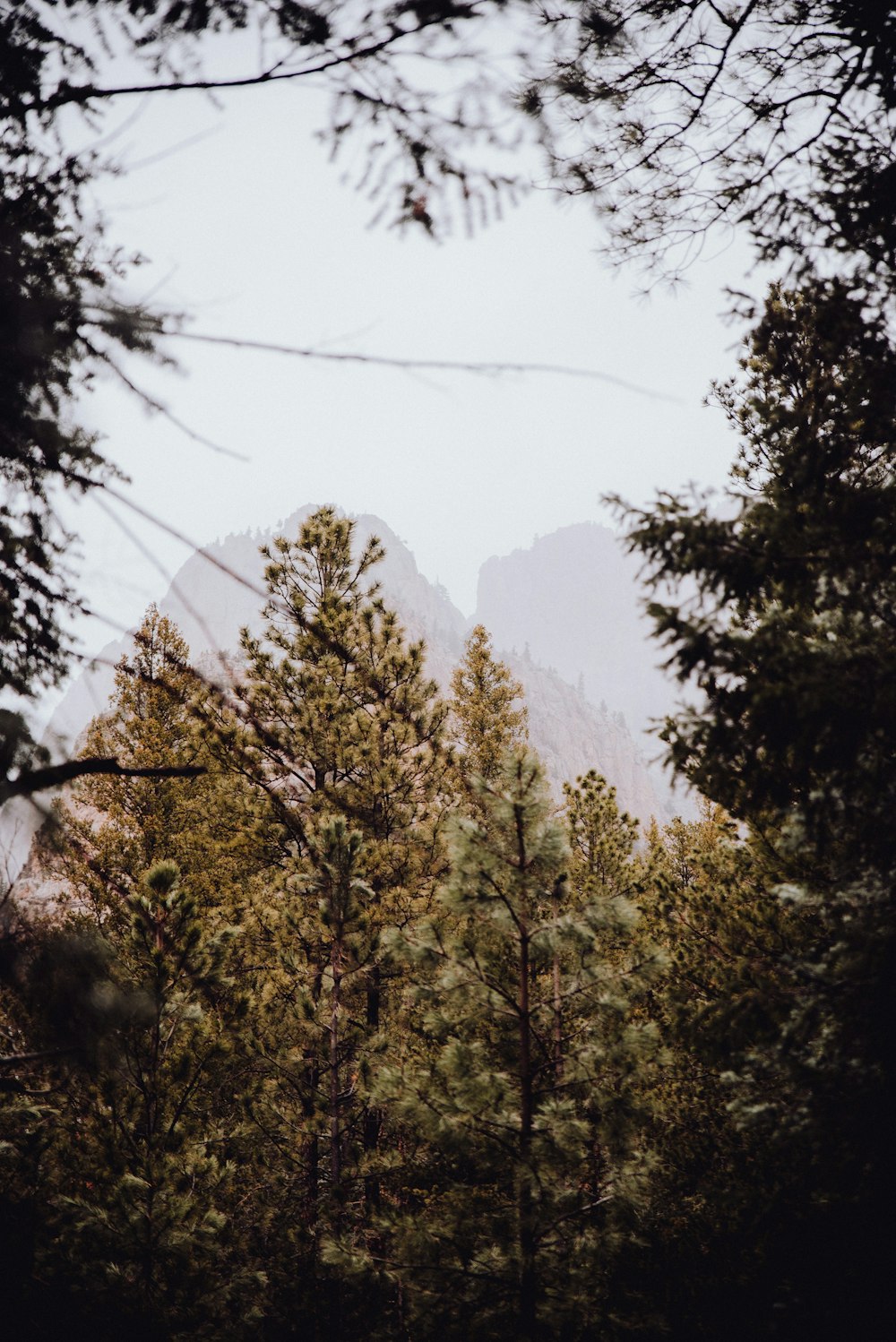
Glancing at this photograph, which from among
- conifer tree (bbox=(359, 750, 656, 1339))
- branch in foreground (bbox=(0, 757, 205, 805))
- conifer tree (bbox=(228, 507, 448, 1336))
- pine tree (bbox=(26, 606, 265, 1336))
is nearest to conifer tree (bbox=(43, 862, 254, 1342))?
pine tree (bbox=(26, 606, 265, 1336))

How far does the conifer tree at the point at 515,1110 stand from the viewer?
13.9 feet

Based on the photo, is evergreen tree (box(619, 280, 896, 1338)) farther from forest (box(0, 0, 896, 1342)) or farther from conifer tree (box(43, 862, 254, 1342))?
conifer tree (box(43, 862, 254, 1342))

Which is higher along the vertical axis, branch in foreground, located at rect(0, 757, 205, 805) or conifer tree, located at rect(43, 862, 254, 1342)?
branch in foreground, located at rect(0, 757, 205, 805)

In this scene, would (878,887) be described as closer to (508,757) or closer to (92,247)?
(508,757)

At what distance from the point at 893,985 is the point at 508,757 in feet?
8.49

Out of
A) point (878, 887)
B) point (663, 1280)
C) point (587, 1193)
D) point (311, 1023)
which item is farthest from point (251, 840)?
point (878, 887)

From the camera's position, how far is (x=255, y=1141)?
271 inches

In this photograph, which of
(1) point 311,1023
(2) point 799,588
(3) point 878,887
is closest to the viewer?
(3) point 878,887

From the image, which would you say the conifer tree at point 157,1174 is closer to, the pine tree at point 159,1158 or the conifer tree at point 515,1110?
the pine tree at point 159,1158

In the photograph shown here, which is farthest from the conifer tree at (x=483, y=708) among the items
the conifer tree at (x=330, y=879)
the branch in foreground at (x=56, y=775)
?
the branch in foreground at (x=56, y=775)

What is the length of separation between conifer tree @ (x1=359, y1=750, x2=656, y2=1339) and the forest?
0.03m

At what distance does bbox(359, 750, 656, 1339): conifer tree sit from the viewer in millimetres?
4227

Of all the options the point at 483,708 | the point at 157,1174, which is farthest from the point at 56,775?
the point at 483,708

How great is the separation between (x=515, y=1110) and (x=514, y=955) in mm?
1272
